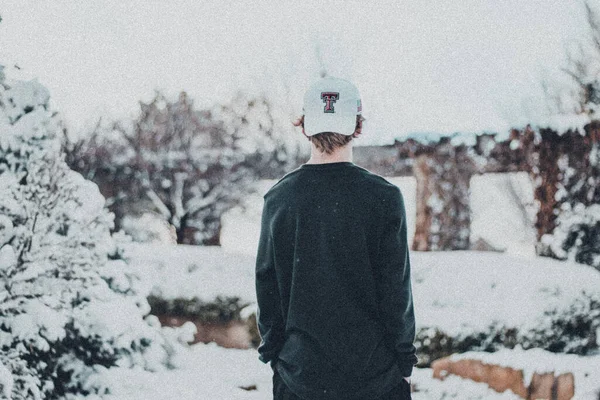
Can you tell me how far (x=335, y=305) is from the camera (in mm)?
1972

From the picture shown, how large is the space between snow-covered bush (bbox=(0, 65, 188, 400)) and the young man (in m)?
2.57

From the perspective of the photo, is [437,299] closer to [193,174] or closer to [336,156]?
[336,156]

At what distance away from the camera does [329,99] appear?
7.09ft

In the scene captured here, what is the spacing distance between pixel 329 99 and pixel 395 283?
0.67m

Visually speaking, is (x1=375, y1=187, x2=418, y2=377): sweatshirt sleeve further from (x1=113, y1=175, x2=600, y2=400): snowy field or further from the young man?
(x1=113, y1=175, x2=600, y2=400): snowy field

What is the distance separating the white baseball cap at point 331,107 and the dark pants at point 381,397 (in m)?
0.85

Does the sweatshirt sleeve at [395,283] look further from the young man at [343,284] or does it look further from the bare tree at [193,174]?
the bare tree at [193,174]

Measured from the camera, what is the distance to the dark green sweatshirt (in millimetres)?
1974

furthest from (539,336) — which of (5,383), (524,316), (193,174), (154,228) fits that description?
(154,228)

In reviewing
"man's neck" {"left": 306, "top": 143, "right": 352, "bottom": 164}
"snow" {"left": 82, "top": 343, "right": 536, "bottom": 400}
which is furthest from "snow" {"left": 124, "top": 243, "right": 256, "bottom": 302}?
"man's neck" {"left": 306, "top": 143, "right": 352, "bottom": 164}

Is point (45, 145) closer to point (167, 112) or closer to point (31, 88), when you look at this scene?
point (31, 88)

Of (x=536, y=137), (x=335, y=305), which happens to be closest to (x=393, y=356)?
(x=335, y=305)

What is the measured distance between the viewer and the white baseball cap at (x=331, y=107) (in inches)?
83.8

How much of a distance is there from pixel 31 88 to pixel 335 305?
11.2 ft
